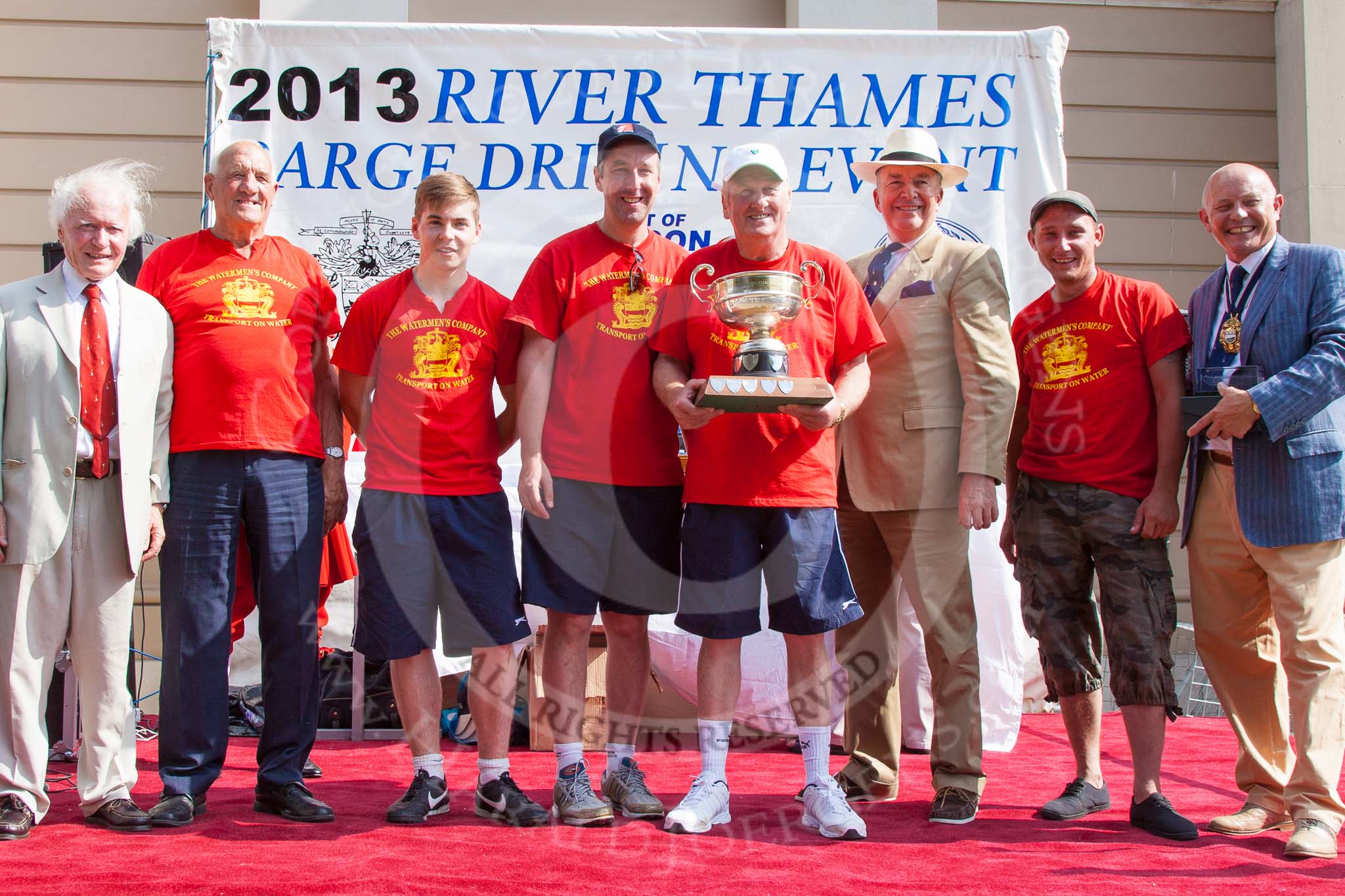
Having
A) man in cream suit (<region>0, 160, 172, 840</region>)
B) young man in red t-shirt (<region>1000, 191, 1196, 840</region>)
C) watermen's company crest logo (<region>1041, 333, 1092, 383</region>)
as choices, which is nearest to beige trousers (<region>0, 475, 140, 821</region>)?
man in cream suit (<region>0, 160, 172, 840</region>)

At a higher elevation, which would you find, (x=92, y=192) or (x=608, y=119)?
(x=608, y=119)

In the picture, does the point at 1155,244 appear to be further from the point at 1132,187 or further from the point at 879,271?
the point at 879,271

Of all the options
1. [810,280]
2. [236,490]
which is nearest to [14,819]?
[236,490]

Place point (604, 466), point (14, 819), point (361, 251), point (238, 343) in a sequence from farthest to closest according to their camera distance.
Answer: point (361, 251), point (238, 343), point (604, 466), point (14, 819)

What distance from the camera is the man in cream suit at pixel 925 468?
11.0ft

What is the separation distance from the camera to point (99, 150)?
6.20m

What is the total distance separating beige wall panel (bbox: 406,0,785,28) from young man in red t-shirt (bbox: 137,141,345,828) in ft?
11.1

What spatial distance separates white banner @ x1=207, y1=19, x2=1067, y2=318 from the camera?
196 inches

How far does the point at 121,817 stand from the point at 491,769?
3.20ft

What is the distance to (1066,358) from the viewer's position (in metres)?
3.47

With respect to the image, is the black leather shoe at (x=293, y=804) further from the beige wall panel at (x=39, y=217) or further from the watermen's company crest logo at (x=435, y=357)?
the beige wall panel at (x=39, y=217)

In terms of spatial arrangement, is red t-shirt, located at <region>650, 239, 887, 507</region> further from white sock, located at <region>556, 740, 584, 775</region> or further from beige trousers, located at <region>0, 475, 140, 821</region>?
beige trousers, located at <region>0, 475, 140, 821</region>

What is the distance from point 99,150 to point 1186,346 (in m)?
5.51

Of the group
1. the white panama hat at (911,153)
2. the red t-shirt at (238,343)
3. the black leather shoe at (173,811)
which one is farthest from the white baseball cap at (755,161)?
the black leather shoe at (173,811)
